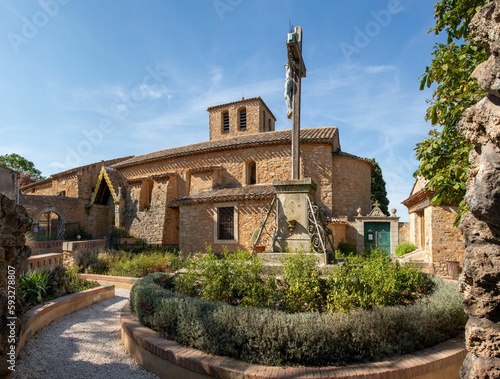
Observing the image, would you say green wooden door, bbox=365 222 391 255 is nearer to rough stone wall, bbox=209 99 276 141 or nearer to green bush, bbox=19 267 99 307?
rough stone wall, bbox=209 99 276 141

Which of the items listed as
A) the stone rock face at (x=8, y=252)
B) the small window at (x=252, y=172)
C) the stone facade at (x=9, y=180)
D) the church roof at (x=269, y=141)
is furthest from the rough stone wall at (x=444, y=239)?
the stone facade at (x=9, y=180)

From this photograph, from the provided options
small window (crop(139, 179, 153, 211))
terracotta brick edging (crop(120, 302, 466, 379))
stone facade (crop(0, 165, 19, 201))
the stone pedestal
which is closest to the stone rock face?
terracotta brick edging (crop(120, 302, 466, 379))

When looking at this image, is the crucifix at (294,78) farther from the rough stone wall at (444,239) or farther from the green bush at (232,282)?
the rough stone wall at (444,239)

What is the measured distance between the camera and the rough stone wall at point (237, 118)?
25.0 metres

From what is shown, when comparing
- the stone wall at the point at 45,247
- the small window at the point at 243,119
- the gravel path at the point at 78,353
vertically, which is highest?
the small window at the point at 243,119

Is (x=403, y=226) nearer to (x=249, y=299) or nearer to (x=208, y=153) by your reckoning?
(x=208, y=153)

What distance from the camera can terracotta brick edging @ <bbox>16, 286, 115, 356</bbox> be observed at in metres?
4.92

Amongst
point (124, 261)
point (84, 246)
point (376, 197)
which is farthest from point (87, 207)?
point (376, 197)

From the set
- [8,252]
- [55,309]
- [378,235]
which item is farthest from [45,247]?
[378,235]

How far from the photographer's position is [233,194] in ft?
56.7

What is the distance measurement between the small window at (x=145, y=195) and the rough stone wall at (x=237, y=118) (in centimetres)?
715

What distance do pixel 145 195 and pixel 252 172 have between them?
818 centimetres

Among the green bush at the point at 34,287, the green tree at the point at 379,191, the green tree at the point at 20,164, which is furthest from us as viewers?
the green tree at the point at 20,164

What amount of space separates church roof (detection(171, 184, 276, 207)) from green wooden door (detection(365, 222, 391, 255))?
5716mm
